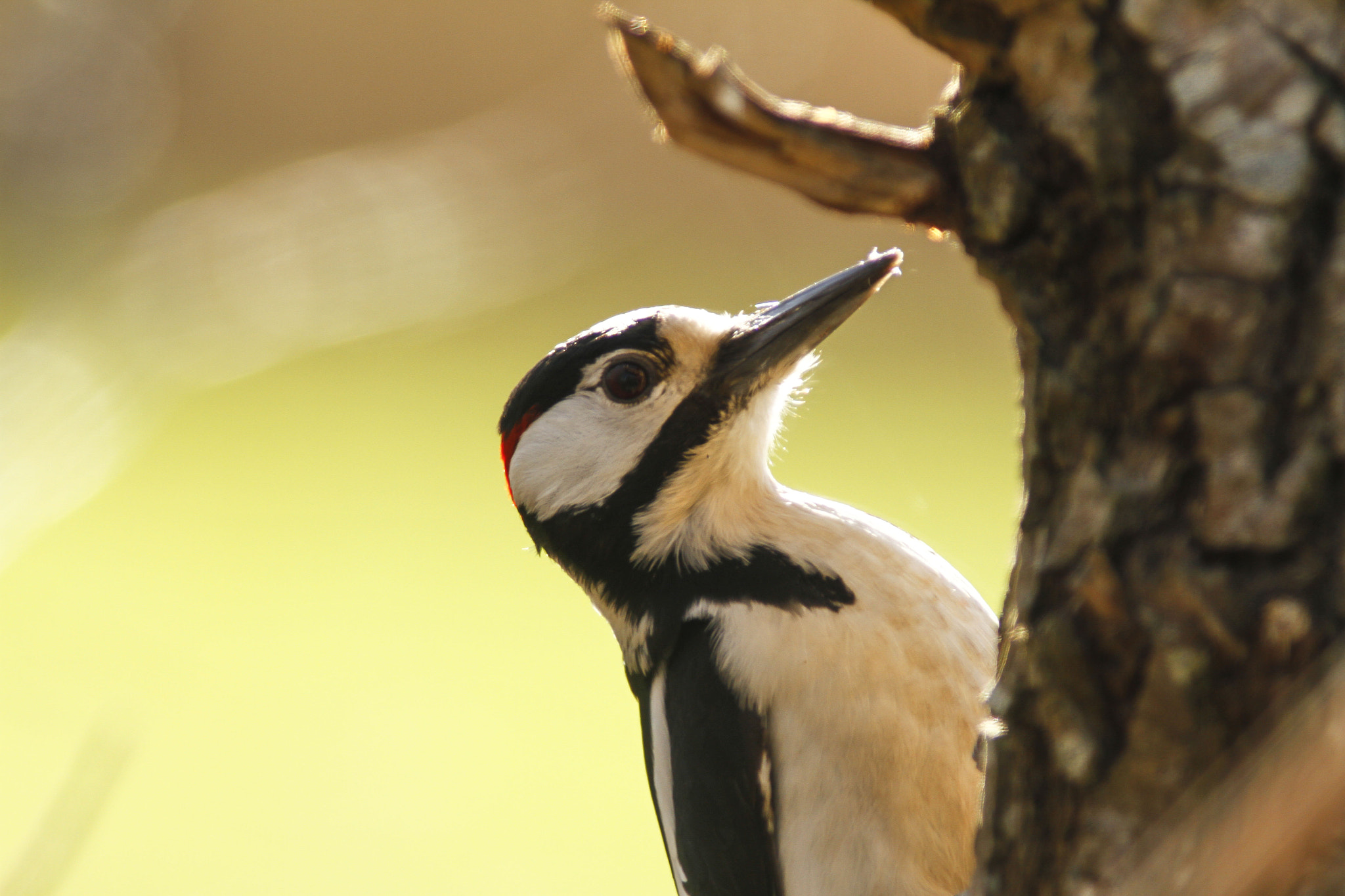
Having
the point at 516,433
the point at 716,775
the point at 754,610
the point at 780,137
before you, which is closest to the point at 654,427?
the point at 516,433

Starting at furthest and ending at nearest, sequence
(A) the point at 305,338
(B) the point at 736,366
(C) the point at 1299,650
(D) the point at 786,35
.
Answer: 1. (D) the point at 786,35
2. (A) the point at 305,338
3. (B) the point at 736,366
4. (C) the point at 1299,650

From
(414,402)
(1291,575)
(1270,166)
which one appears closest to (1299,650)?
(1291,575)

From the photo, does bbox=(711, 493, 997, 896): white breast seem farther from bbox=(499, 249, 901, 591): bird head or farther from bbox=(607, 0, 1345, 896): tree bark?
bbox=(607, 0, 1345, 896): tree bark

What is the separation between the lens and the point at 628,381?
1941 mm

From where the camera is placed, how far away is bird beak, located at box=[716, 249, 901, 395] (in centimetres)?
183

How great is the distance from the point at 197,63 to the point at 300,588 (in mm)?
4532

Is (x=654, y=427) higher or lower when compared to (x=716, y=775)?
higher

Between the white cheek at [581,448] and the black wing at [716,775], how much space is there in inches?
11.1

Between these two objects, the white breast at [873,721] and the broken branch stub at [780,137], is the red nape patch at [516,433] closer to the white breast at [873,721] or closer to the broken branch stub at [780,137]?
the white breast at [873,721]

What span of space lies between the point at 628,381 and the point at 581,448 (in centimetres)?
13

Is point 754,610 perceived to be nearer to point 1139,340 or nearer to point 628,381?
point 628,381

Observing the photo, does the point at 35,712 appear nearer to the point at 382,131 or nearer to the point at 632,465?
the point at 382,131

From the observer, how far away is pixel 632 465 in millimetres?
1931

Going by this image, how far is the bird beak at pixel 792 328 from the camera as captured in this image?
1.83 meters
